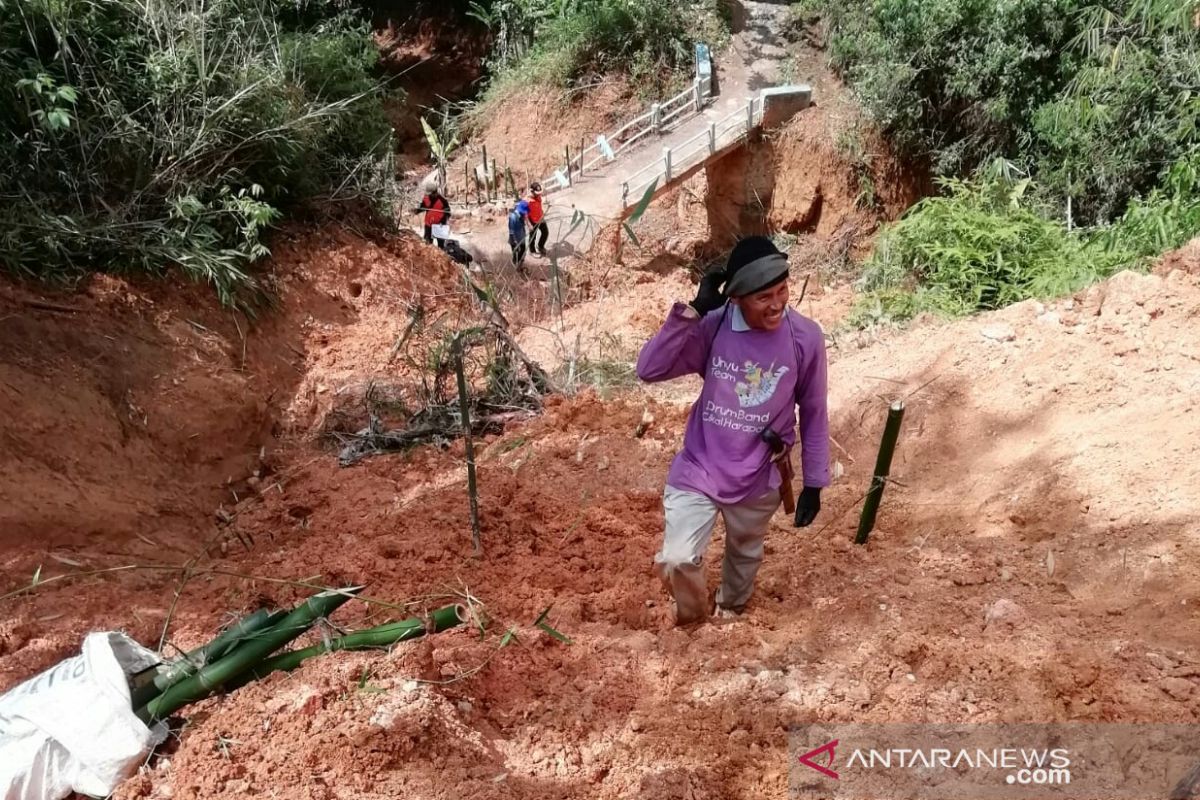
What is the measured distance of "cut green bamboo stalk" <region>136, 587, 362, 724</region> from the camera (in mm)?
Result: 2291

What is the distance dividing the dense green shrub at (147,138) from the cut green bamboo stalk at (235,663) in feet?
11.3

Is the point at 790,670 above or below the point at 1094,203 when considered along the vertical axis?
above

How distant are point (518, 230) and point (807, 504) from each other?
762cm

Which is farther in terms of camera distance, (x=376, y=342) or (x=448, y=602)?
(x=376, y=342)

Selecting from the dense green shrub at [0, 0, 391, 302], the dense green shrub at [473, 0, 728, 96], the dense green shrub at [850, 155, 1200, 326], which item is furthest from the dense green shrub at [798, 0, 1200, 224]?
the dense green shrub at [0, 0, 391, 302]

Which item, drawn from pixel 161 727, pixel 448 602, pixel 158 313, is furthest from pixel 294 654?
pixel 158 313

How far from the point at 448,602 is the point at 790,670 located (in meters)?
1.40

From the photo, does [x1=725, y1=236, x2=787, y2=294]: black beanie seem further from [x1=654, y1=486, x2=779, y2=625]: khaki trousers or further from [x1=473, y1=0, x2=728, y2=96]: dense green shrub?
[x1=473, y1=0, x2=728, y2=96]: dense green shrub

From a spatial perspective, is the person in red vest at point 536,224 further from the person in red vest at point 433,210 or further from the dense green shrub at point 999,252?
the dense green shrub at point 999,252

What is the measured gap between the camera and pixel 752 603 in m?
3.37

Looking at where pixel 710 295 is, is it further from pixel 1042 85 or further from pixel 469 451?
pixel 1042 85

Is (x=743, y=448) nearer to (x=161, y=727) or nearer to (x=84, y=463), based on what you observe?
(x=161, y=727)

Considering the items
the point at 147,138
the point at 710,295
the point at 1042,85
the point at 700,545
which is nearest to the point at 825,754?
the point at 700,545

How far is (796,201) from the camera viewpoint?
12.3 meters
